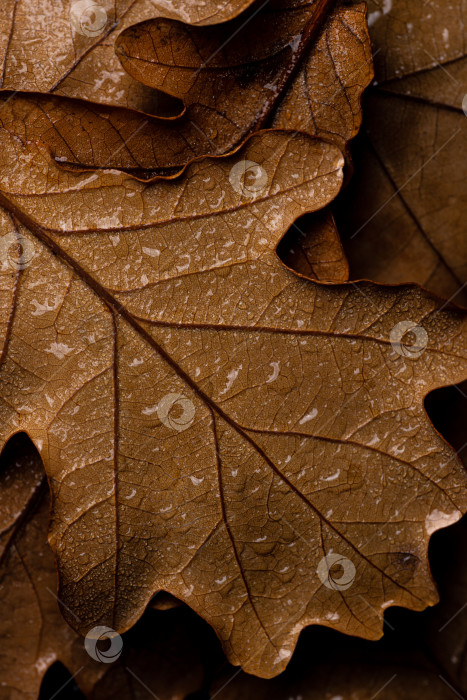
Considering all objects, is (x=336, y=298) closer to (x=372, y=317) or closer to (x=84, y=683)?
(x=372, y=317)

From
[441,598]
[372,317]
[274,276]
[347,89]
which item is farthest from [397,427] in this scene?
[347,89]

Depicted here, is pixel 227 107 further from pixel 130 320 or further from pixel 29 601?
pixel 29 601

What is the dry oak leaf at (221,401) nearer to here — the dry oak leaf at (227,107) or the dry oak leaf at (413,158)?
the dry oak leaf at (227,107)

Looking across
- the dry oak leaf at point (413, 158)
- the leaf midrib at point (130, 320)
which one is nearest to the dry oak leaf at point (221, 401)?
the leaf midrib at point (130, 320)

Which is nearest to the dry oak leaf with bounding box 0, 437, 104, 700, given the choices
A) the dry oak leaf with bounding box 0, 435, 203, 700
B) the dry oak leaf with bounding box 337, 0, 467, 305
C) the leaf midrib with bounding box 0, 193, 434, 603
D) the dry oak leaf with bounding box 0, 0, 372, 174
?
the dry oak leaf with bounding box 0, 435, 203, 700

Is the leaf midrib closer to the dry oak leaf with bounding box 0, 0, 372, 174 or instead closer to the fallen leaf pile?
the fallen leaf pile

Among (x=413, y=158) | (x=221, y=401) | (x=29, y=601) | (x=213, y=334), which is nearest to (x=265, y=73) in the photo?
(x=413, y=158)

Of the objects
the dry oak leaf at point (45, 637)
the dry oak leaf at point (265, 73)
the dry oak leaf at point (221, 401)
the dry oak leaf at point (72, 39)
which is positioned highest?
the dry oak leaf at point (72, 39)
